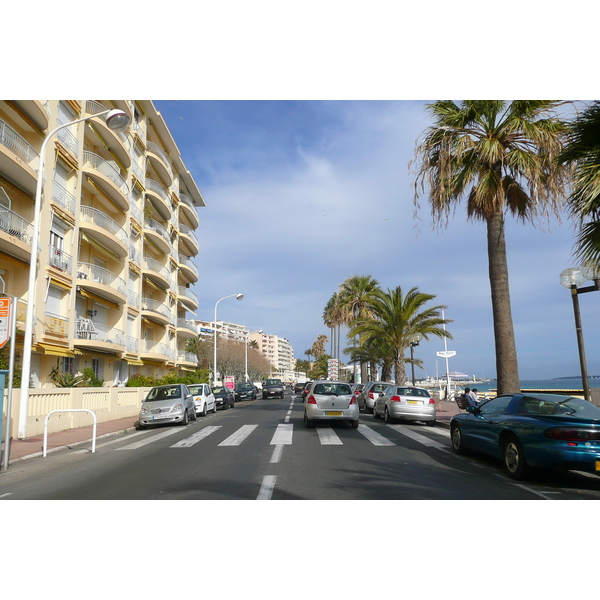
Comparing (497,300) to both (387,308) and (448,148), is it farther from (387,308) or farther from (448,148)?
(387,308)

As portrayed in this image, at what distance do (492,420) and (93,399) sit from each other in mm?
15486

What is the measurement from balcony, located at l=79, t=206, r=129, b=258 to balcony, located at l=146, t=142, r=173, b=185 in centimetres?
885

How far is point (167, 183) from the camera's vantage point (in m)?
42.6

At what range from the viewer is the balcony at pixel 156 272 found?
120 feet

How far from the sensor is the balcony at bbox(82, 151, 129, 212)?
26984 millimetres

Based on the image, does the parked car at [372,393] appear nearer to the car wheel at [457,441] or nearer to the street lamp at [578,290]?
the street lamp at [578,290]

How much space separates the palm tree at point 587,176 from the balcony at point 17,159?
18.1 metres

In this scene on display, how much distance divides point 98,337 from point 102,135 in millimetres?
11022

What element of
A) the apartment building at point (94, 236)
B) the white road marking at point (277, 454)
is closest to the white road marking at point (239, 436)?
the white road marking at point (277, 454)

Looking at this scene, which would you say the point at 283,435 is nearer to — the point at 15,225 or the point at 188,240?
the point at 15,225

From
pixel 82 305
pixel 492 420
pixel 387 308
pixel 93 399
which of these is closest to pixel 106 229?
pixel 82 305

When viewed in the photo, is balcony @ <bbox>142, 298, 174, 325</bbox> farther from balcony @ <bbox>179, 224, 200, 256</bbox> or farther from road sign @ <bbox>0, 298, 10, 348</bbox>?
road sign @ <bbox>0, 298, 10, 348</bbox>

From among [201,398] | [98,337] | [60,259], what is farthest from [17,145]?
[201,398]

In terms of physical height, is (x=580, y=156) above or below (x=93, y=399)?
above
